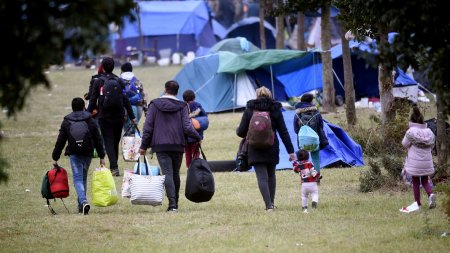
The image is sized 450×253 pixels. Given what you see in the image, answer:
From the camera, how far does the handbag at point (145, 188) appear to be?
38.5 feet

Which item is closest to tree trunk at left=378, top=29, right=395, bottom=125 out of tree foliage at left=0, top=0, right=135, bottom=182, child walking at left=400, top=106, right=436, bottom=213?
child walking at left=400, top=106, right=436, bottom=213

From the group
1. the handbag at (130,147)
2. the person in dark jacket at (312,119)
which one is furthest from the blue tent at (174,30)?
the person in dark jacket at (312,119)

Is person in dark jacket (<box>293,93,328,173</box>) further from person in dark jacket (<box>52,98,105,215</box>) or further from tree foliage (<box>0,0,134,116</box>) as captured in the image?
tree foliage (<box>0,0,134,116</box>)

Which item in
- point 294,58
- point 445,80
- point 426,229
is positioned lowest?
point 426,229

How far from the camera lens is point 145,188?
11742 mm

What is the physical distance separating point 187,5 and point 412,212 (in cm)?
4765

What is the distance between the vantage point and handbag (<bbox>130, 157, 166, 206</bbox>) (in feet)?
38.5

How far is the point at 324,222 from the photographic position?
11.1 metres

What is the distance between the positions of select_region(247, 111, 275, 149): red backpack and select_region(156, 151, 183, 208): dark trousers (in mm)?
997

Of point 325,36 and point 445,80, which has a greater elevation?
point 325,36

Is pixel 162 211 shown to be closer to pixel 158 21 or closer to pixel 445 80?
pixel 445 80

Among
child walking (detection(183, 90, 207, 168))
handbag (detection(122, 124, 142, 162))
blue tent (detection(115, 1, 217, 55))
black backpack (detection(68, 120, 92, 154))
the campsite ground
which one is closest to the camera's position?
the campsite ground

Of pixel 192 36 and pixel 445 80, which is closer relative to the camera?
pixel 445 80

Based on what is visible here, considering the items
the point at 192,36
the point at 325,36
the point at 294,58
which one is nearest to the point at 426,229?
the point at 325,36
